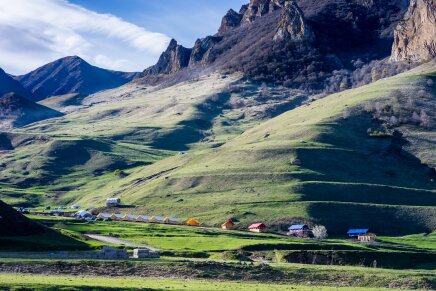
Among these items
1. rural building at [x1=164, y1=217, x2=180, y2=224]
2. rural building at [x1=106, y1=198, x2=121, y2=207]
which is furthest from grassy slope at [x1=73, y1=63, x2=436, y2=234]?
rural building at [x1=106, y1=198, x2=121, y2=207]

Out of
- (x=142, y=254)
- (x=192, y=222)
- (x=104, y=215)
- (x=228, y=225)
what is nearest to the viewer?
(x=142, y=254)

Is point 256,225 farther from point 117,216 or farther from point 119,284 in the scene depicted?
point 119,284

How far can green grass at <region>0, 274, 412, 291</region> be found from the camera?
6062cm

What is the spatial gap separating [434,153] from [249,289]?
472 ft

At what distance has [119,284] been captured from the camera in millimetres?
65000

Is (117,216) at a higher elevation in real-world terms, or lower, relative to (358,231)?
higher

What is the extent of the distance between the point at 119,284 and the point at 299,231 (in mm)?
76926

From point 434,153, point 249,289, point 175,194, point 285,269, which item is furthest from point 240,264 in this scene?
point 434,153

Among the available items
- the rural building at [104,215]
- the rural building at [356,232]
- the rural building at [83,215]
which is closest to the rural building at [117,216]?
the rural building at [104,215]

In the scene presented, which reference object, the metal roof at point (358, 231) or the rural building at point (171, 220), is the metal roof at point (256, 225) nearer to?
the metal roof at point (358, 231)

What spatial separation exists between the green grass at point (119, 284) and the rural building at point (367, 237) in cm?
5992

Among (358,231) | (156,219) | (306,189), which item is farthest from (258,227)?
(156,219)

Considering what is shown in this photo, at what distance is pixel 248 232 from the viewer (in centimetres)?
13712

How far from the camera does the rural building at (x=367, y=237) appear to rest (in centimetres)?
13144
